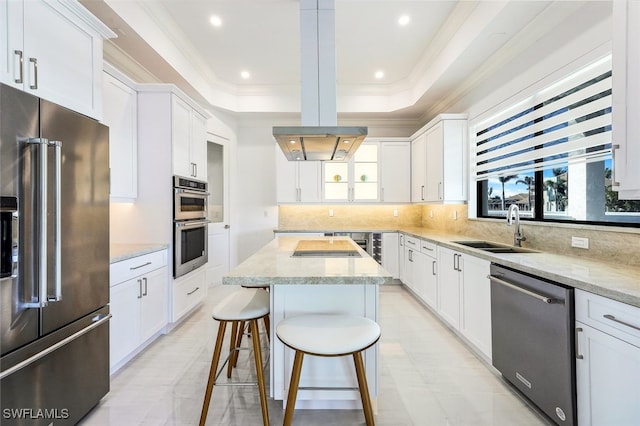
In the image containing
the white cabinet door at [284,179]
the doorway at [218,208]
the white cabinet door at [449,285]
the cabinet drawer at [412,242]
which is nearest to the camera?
the white cabinet door at [449,285]

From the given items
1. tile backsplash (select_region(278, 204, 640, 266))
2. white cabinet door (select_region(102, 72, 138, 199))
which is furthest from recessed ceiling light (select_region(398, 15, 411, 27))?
white cabinet door (select_region(102, 72, 138, 199))

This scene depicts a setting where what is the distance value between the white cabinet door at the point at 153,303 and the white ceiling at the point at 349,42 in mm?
2184

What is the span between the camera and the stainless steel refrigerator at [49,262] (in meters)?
1.32

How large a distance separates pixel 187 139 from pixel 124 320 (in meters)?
1.95

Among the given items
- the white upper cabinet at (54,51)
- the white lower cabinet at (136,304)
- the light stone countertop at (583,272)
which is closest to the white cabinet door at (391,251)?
the light stone countertop at (583,272)

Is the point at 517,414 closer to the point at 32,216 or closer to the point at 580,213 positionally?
the point at 580,213

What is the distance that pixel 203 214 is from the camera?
372 centimetres

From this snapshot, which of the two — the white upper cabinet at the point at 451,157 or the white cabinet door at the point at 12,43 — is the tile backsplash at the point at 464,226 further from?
the white cabinet door at the point at 12,43

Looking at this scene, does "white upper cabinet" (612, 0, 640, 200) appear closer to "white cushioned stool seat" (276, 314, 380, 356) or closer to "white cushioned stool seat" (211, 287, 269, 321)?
"white cushioned stool seat" (276, 314, 380, 356)

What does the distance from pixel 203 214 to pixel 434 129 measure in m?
3.22

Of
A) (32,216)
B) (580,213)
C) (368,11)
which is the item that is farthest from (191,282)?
(580,213)

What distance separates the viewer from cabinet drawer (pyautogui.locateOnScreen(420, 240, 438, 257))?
→ 11.3 feet

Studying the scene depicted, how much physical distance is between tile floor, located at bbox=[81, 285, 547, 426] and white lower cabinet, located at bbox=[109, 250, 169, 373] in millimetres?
184

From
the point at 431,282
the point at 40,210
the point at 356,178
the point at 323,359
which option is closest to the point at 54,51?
the point at 40,210
